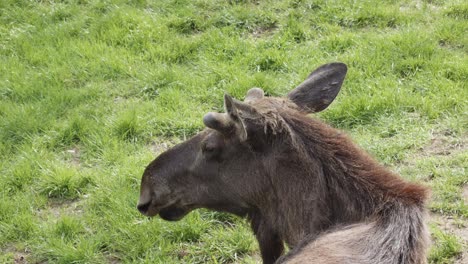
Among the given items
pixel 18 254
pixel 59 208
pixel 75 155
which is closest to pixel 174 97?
pixel 75 155

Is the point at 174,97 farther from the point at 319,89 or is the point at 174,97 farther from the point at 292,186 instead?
the point at 292,186

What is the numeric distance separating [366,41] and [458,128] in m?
2.00

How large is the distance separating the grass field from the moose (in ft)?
4.66

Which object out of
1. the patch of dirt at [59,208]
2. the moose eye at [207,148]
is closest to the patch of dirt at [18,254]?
the patch of dirt at [59,208]

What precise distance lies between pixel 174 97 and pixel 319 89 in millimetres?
3556

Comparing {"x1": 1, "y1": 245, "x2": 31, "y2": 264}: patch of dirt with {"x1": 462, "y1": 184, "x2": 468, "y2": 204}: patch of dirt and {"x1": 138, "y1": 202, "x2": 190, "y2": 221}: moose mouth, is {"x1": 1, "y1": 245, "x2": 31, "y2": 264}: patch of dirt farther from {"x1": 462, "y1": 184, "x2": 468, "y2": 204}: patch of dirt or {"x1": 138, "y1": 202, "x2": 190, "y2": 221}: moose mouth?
{"x1": 462, "y1": 184, "x2": 468, "y2": 204}: patch of dirt

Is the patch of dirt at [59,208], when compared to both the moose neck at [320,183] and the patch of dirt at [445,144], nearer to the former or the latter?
the moose neck at [320,183]

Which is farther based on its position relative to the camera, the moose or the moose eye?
the moose eye

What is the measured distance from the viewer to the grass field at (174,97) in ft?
22.0

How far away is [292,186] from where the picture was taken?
188 inches

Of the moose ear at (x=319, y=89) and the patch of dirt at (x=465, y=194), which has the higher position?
the moose ear at (x=319, y=89)

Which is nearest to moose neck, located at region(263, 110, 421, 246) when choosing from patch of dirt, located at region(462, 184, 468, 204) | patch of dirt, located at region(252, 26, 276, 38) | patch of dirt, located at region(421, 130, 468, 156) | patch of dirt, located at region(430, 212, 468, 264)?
patch of dirt, located at region(430, 212, 468, 264)

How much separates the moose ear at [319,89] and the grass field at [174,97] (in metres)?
1.60

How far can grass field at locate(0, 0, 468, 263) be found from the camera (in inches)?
265
